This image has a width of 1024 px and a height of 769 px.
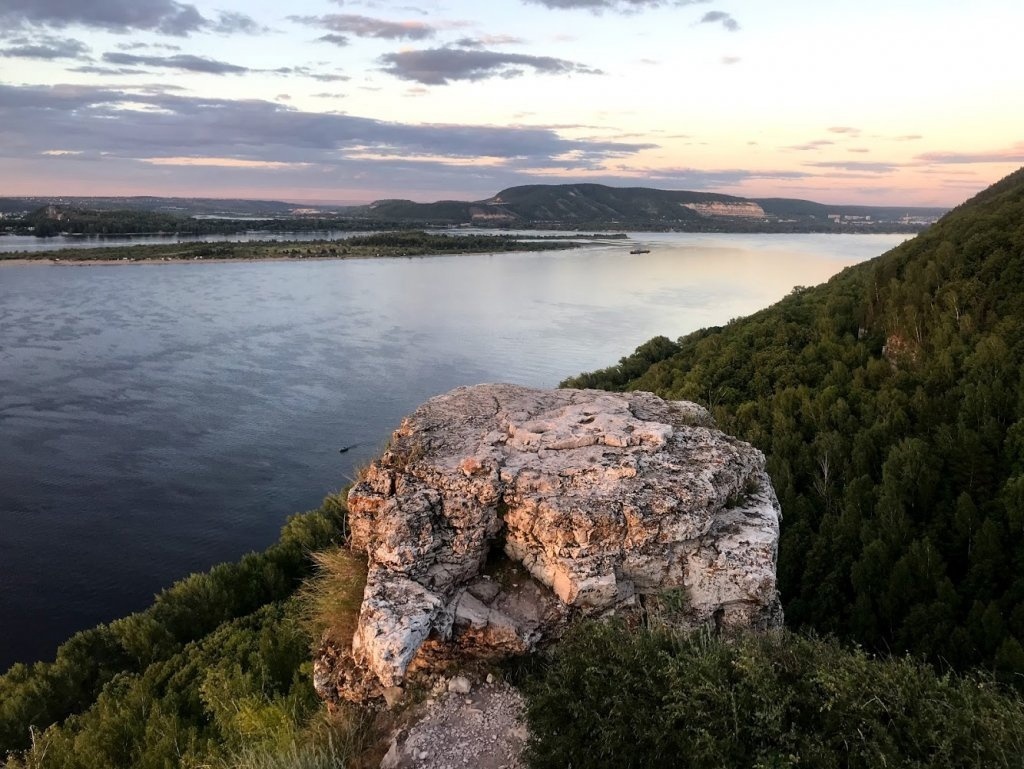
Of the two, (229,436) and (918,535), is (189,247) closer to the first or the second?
(229,436)

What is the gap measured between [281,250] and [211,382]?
207 feet

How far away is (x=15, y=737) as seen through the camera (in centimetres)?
1030

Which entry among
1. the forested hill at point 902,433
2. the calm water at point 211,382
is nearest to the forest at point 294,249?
the calm water at point 211,382

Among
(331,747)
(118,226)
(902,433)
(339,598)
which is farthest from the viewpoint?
(118,226)

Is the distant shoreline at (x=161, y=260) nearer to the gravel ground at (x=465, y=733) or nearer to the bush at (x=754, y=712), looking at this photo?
the gravel ground at (x=465, y=733)

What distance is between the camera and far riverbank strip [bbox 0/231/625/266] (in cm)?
7738

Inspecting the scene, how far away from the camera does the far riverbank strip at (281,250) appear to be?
77375 mm

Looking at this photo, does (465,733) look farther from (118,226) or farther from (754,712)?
(118,226)

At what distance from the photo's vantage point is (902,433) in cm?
1773

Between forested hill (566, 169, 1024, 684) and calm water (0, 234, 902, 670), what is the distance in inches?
460

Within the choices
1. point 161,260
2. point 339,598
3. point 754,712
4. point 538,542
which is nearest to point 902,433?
point 538,542

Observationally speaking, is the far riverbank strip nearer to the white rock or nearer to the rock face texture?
the rock face texture

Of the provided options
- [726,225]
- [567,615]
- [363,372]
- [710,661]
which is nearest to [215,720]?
[567,615]

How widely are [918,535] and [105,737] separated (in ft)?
46.1
